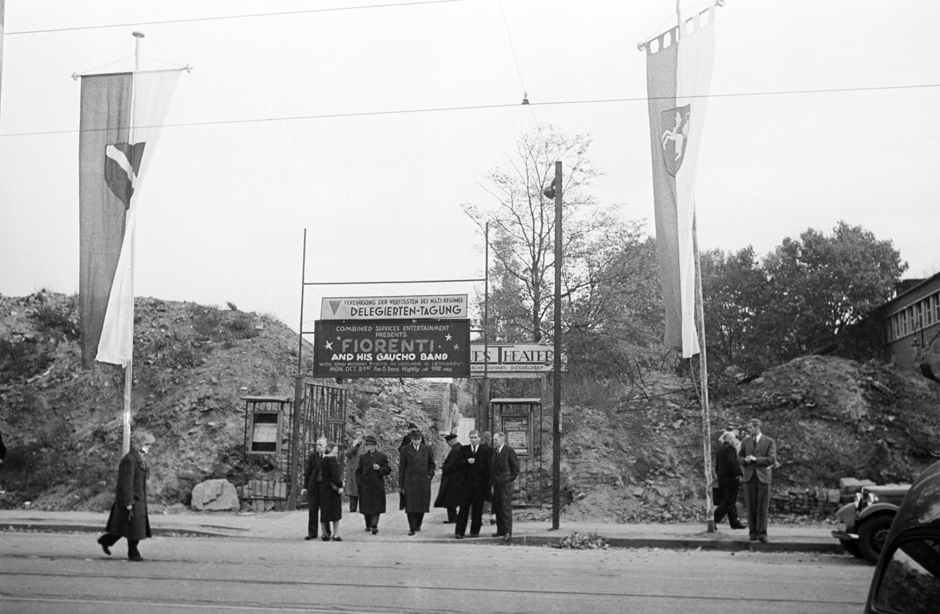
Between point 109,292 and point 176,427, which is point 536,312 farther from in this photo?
point 109,292

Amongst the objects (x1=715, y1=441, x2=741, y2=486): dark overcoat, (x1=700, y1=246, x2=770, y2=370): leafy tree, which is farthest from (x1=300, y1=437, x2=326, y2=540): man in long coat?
(x1=700, y1=246, x2=770, y2=370): leafy tree

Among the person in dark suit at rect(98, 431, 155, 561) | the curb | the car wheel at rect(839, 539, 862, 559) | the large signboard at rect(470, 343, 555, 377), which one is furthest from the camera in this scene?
the large signboard at rect(470, 343, 555, 377)

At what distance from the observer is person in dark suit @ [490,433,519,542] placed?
15.4 m

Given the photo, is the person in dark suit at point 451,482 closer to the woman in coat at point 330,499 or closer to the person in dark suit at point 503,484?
the person in dark suit at point 503,484

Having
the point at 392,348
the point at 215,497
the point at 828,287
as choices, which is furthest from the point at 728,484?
the point at 828,287

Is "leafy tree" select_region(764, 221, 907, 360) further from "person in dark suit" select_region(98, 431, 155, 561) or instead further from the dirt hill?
"person in dark suit" select_region(98, 431, 155, 561)

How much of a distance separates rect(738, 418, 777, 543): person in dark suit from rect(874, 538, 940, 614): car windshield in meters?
12.4

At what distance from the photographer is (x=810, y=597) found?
8.82 meters

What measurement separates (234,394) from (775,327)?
96.7 feet

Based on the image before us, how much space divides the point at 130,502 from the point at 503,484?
20.6 feet

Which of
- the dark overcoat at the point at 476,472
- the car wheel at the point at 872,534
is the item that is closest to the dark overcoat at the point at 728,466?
the dark overcoat at the point at 476,472

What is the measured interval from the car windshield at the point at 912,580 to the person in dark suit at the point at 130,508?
1107 centimetres

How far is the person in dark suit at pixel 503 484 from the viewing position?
1541 centimetres

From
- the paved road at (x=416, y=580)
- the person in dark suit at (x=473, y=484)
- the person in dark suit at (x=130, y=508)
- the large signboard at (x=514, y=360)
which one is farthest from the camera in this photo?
the large signboard at (x=514, y=360)
